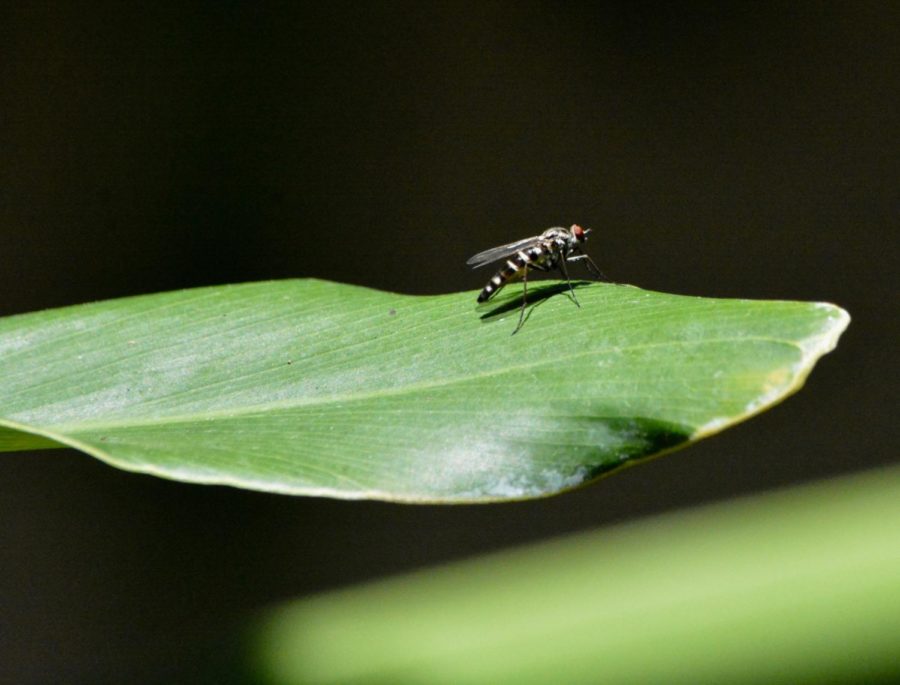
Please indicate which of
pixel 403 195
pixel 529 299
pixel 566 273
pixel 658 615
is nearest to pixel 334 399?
pixel 529 299

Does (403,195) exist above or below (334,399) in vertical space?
below

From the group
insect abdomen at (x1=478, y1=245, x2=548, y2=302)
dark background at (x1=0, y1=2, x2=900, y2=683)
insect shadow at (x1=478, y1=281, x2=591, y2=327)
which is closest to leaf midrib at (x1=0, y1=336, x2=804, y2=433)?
insect shadow at (x1=478, y1=281, x2=591, y2=327)

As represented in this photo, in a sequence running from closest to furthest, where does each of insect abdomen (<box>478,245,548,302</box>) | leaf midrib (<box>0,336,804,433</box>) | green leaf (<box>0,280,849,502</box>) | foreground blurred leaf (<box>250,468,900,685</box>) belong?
green leaf (<box>0,280,849,502</box>)
leaf midrib (<box>0,336,804,433</box>)
insect abdomen (<box>478,245,548,302</box>)
foreground blurred leaf (<box>250,468,900,685</box>)

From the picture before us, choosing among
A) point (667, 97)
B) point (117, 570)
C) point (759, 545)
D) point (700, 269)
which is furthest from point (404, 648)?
point (667, 97)

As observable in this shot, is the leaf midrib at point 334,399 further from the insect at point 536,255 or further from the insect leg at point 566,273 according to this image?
the insect at point 536,255

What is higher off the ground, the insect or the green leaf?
the green leaf

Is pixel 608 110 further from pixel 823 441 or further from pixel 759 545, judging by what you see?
pixel 759 545

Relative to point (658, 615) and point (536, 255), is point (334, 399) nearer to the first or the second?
point (536, 255)

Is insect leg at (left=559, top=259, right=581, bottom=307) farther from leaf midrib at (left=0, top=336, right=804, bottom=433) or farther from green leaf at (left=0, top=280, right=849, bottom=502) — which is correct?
leaf midrib at (left=0, top=336, right=804, bottom=433)
